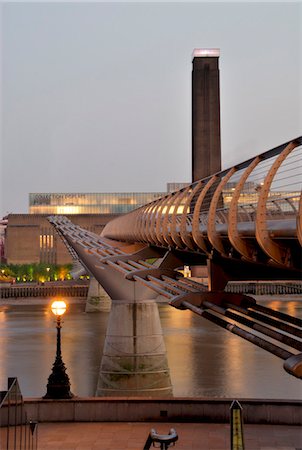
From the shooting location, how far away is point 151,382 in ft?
83.4

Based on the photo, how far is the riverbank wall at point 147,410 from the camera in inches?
598

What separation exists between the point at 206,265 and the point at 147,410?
340 centimetres

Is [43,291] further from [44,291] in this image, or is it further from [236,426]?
[236,426]

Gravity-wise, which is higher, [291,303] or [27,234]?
[27,234]

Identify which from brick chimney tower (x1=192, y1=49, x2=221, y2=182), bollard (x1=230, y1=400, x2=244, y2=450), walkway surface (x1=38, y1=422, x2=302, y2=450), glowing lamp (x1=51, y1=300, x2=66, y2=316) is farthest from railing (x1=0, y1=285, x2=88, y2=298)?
bollard (x1=230, y1=400, x2=244, y2=450)

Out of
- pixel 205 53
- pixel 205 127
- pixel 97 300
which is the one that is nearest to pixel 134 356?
pixel 97 300

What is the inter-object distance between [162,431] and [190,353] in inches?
1031

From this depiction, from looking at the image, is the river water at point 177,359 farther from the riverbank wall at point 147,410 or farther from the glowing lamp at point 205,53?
the glowing lamp at point 205,53

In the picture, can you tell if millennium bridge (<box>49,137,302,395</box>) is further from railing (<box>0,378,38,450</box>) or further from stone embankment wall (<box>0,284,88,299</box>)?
stone embankment wall (<box>0,284,88,299</box>)

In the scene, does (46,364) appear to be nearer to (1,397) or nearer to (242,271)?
(242,271)

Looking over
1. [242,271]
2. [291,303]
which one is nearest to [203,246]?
[242,271]

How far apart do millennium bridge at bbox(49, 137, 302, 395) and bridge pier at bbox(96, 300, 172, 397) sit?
33mm

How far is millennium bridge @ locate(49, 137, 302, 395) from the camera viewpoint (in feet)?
29.1

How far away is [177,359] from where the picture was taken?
38.1 meters
